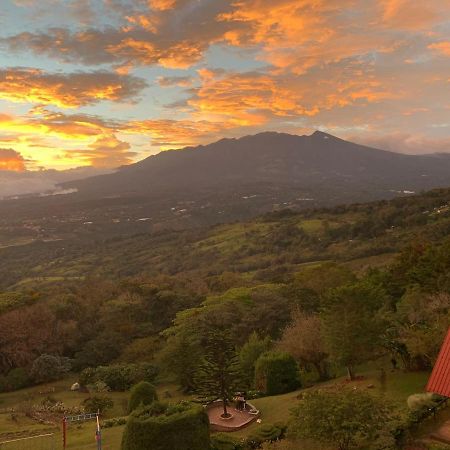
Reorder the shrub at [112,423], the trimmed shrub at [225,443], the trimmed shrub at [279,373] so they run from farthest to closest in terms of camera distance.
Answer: the trimmed shrub at [279,373] < the shrub at [112,423] < the trimmed shrub at [225,443]

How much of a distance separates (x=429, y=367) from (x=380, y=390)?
414 cm

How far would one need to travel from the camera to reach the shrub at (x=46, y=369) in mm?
48844

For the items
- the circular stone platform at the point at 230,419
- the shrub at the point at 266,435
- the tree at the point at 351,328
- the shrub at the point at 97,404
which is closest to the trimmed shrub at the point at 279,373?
the tree at the point at 351,328

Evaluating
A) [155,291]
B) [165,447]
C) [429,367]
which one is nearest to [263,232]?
[155,291]

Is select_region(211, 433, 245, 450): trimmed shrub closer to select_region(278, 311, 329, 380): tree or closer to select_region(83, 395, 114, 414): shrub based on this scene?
select_region(278, 311, 329, 380): tree

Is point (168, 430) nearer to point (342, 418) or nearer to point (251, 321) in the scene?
point (342, 418)

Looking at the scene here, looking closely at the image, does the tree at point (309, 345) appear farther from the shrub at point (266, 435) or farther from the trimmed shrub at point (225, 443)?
the trimmed shrub at point (225, 443)

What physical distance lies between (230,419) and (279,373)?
8.03 meters

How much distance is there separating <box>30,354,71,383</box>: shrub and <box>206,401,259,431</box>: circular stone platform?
25.4 metres

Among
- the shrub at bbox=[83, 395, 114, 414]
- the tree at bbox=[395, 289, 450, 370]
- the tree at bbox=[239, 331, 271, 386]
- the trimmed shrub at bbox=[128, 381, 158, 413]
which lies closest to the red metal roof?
the tree at bbox=[395, 289, 450, 370]

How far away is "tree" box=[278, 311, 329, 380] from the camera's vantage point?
3587 cm

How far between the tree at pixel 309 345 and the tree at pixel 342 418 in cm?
1551

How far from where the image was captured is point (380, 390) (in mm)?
28562

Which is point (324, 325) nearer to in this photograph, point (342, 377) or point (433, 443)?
point (342, 377)
